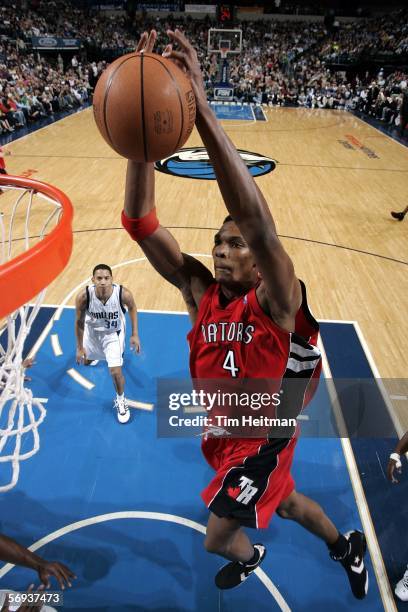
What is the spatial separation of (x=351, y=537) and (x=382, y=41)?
2961cm

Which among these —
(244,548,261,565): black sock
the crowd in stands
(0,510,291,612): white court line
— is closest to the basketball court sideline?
(0,510,291,612): white court line

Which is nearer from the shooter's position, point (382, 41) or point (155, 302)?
point (155, 302)

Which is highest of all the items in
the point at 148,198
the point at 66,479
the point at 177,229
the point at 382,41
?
the point at 382,41

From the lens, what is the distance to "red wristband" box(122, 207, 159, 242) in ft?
6.20

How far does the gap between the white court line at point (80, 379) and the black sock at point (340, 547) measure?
7.97 ft

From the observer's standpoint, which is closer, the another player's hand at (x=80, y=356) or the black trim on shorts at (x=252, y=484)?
the black trim on shorts at (x=252, y=484)

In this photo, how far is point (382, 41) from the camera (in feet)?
83.4

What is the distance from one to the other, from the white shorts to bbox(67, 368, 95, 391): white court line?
312 millimetres

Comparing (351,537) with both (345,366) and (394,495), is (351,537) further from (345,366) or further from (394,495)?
(345,366)

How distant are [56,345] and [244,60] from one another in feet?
89.1

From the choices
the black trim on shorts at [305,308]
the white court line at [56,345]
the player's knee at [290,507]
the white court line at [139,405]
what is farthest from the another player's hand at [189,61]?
the white court line at [56,345]

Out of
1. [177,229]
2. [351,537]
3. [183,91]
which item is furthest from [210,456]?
[177,229]

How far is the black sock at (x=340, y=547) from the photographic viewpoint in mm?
2543

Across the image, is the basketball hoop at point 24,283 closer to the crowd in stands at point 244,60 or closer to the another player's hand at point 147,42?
the another player's hand at point 147,42
